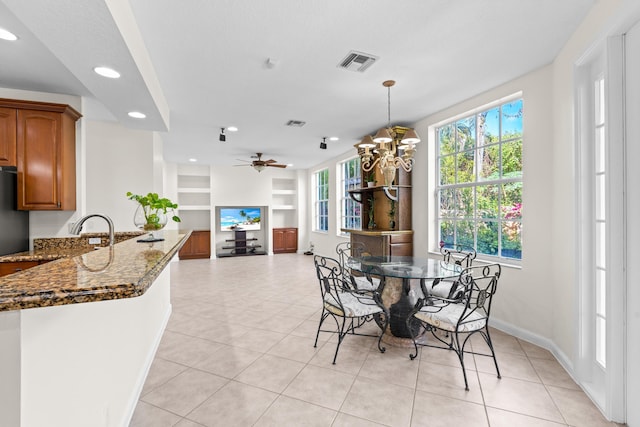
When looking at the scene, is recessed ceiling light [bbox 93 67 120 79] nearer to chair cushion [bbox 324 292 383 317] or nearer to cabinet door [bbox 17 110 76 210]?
cabinet door [bbox 17 110 76 210]

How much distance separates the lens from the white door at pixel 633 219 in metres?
1.76

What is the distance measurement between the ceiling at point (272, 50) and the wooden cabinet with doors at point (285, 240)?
586 cm

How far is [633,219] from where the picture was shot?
180cm

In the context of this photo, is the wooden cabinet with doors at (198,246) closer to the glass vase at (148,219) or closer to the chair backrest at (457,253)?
the glass vase at (148,219)

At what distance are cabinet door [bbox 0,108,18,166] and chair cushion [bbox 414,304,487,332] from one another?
4290 millimetres

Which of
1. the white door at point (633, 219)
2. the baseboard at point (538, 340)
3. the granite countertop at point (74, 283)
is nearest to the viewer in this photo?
the granite countertop at point (74, 283)

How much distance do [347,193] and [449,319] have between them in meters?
5.11

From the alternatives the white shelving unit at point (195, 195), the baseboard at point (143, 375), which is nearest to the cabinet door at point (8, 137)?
the baseboard at point (143, 375)

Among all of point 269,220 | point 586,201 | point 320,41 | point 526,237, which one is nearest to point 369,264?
point 526,237

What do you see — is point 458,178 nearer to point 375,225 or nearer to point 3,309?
point 375,225

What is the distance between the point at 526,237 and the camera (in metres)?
3.09

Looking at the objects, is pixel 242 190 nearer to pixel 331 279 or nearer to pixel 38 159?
pixel 38 159

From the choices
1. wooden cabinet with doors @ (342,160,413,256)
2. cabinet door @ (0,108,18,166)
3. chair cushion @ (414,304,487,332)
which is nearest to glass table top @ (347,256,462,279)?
chair cushion @ (414,304,487,332)

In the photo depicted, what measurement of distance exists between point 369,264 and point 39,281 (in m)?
2.66
